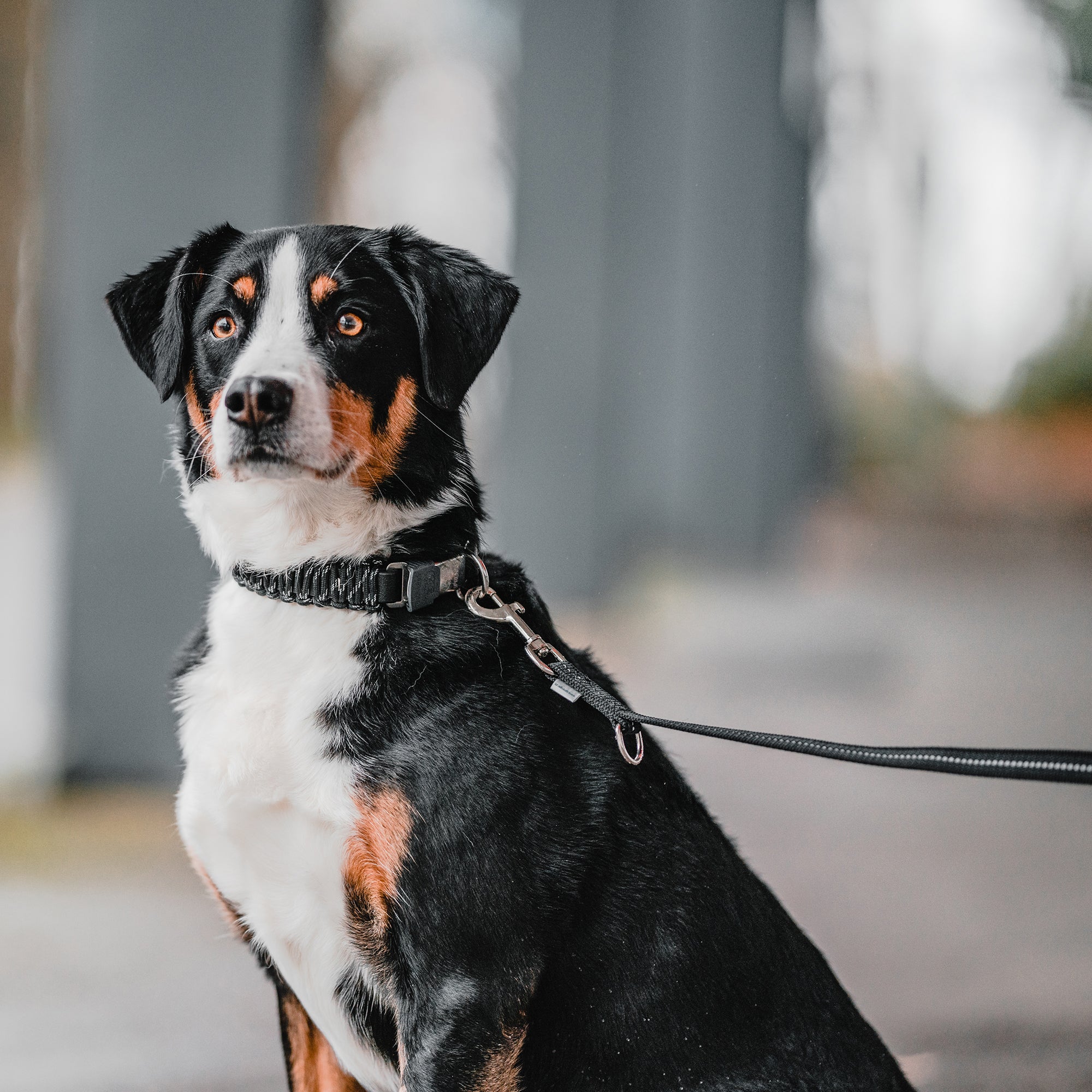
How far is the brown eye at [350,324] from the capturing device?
1.19 metres

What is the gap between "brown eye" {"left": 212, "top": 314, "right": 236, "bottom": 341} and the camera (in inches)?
47.3

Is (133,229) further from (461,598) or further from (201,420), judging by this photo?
(461,598)

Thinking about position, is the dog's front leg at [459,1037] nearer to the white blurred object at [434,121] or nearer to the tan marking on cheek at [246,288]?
the tan marking on cheek at [246,288]

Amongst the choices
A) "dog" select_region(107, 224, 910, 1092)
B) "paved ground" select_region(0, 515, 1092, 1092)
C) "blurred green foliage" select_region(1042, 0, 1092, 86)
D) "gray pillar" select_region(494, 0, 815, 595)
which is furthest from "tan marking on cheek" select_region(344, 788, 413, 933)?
"blurred green foliage" select_region(1042, 0, 1092, 86)

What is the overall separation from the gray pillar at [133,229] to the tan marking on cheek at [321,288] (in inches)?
119

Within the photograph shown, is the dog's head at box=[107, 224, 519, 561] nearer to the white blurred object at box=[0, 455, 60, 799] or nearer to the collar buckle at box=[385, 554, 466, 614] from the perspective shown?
the collar buckle at box=[385, 554, 466, 614]

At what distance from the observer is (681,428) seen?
7.74m

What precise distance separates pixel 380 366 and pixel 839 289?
7.70 meters

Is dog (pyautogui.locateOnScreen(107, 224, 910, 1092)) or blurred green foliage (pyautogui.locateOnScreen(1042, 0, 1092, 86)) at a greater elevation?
blurred green foliage (pyautogui.locateOnScreen(1042, 0, 1092, 86))

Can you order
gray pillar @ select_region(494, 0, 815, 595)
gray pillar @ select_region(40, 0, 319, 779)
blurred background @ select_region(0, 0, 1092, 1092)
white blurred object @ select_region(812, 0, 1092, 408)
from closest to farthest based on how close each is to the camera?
blurred background @ select_region(0, 0, 1092, 1092)
gray pillar @ select_region(40, 0, 319, 779)
gray pillar @ select_region(494, 0, 815, 595)
white blurred object @ select_region(812, 0, 1092, 408)

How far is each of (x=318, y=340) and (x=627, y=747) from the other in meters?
0.53

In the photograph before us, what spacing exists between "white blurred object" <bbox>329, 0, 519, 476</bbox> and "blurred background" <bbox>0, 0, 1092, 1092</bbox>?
0.03m

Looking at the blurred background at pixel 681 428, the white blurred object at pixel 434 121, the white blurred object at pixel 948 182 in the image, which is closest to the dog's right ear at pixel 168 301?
the blurred background at pixel 681 428

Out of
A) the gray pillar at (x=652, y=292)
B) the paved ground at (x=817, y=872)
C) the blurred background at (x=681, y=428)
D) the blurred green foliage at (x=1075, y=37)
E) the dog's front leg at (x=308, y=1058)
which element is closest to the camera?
the dog's front leg at (x=308, y=1058)
